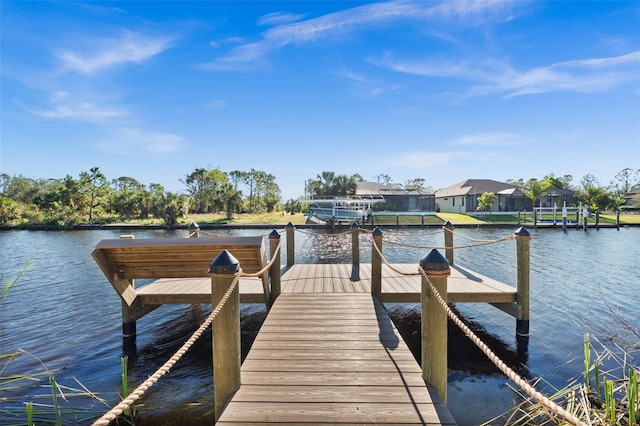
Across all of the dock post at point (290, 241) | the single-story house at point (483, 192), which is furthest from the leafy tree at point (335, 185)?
the dock post at point (290, 241)

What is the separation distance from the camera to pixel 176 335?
247 inches

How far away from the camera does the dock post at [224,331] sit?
2434 millimetres

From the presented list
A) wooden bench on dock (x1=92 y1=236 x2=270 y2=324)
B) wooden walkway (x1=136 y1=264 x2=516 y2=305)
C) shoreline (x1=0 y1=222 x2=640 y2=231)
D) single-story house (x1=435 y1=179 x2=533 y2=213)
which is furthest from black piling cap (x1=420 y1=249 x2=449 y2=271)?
single-story house (x1=435 y1=179 x2=533 y2=213)

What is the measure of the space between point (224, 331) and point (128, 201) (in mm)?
42282

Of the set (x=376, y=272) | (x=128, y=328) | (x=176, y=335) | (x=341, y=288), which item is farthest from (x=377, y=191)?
(x=128, y=328)

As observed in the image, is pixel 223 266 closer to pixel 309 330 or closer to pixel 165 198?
pixel 309 330

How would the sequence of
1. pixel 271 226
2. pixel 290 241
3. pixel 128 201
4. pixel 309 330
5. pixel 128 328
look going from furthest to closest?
pixel 128 201 < pixel 271 226 < pixel 290 241 < pixel 128 328 < pixel 309 330

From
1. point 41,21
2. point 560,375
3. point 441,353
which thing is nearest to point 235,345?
point 441,353

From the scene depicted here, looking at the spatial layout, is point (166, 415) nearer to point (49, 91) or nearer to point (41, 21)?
point (41, 21)

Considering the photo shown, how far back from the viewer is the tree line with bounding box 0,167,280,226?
3256 cm

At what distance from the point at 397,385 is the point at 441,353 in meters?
0.54

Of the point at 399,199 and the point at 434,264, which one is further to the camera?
the point at 399,199

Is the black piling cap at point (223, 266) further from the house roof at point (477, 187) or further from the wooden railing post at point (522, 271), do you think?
the house roof at point (477, 187)

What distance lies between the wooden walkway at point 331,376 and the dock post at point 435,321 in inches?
5.8
